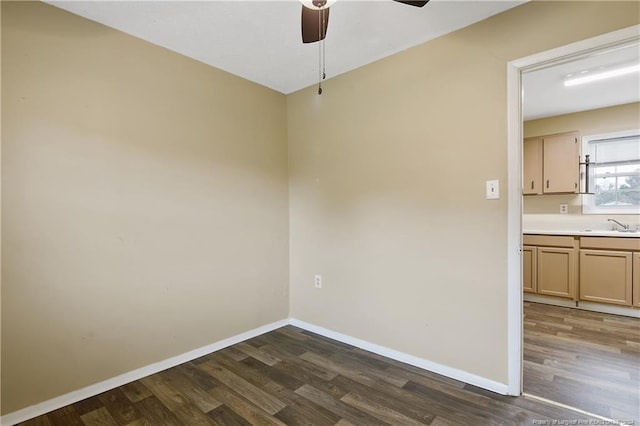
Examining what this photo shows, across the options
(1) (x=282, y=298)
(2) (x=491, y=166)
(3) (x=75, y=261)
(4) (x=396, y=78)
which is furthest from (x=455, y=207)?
(3) (x=75, y=261)

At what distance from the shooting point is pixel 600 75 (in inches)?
113

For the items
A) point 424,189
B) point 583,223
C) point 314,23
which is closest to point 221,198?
point 314,23

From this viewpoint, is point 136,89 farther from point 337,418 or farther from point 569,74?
point 569,74

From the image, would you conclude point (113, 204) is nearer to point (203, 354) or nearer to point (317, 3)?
point (203, 354)

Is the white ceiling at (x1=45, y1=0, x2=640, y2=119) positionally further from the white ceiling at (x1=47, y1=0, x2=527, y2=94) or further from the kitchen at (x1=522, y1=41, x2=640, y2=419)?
the kitchen at (x1=522, y1=41, x2=640, y2=419)

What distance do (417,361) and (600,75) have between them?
10.4 ft

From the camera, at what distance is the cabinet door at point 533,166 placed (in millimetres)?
4223

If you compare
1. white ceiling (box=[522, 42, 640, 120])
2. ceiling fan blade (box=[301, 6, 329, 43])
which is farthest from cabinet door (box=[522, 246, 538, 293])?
ceiling fan blade (box=[301, 6, 329, 43])

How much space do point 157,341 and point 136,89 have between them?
6.22 feet

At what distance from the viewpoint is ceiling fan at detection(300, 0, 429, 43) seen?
1.44 meters

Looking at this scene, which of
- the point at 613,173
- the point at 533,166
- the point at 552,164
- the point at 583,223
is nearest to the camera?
the point at 613,173

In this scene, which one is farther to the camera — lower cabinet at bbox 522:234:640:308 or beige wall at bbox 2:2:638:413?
lower cabinet at bbox 522:234:640:308

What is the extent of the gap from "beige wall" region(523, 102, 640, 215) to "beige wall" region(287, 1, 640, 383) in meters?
2.99

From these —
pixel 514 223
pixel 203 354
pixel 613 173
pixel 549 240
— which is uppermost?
pixel 613 173
